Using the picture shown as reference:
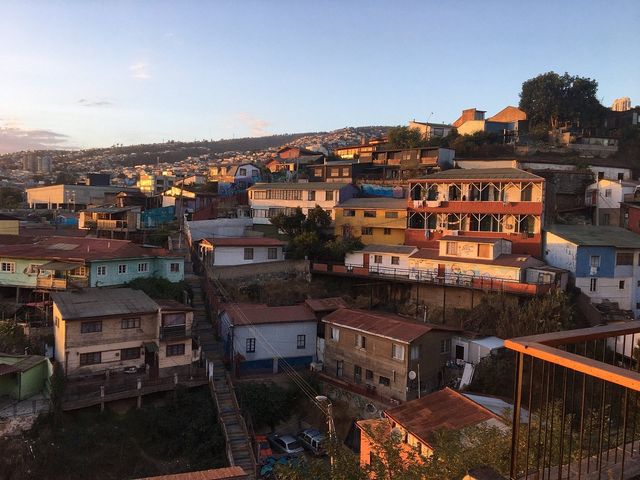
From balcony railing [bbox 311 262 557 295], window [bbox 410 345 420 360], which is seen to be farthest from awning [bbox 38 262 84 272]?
window [bbox 410 345 420 360]

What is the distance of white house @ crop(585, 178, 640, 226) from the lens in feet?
128

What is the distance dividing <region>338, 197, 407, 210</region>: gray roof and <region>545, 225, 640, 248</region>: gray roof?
10971 millimetres

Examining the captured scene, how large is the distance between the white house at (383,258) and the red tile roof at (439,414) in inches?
678

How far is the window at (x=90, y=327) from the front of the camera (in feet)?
80.6

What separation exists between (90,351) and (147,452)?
5796mm

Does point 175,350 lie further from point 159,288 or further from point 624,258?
point 624,258

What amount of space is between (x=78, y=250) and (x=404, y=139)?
38225 millimetres

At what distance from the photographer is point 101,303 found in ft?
87.0

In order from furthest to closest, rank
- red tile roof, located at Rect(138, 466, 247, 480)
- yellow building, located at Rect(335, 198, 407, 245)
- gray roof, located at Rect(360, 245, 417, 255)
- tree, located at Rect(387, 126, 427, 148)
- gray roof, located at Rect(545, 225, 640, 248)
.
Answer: tree, located at Rect(387, 126, 427, 148) < yellow building, located at Rect(335, 198, 407, 245) < gray roof, located at Rect(360, 245, 417, 255) < gray roof, located at Rect(545, 225, 640, 248) < red tile roof, located at Rect(138, 466, 247, 480)

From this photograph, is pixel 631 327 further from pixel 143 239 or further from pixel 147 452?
pixel 143 239

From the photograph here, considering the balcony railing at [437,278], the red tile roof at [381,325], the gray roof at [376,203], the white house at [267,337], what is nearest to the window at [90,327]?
the white house at [267,337]

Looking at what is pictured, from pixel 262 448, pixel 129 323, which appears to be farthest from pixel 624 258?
pixel 129 323

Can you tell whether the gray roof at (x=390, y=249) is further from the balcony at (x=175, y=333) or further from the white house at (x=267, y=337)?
the balcony at (x=175, y=333)

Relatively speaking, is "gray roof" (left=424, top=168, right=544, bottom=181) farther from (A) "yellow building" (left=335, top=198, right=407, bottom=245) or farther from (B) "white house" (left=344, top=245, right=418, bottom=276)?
(B) "white house" (left=344, top=245, right=418, bottom=276)
